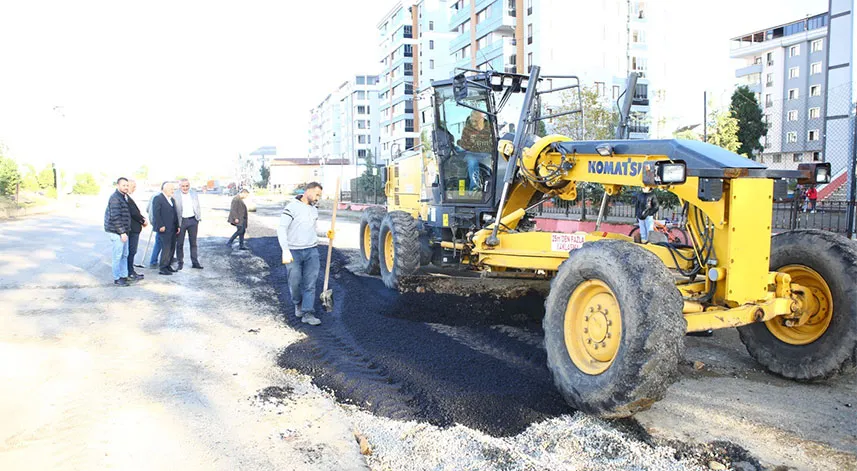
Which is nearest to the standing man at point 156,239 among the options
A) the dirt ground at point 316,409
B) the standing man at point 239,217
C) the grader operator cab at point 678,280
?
the standing man at point 239,217

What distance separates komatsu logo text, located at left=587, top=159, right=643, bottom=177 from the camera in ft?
15.1

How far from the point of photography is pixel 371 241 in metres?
9.97

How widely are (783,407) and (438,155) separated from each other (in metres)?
5.30

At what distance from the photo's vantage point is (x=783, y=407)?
4223 mm

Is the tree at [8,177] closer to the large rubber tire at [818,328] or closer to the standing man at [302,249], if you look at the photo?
the standing man at [302,249]

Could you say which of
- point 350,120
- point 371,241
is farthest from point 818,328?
point 350,120

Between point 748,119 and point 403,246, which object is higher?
point 748,119

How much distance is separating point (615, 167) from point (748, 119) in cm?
3635

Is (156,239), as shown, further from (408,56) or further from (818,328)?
(408,56)

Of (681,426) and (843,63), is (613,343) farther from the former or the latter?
(843,63)

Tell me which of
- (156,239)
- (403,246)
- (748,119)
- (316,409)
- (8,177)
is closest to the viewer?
(316,409)

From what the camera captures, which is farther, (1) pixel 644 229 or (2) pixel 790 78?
(2) pixel 790 78

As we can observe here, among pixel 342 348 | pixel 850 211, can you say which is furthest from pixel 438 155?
pixel 850 211

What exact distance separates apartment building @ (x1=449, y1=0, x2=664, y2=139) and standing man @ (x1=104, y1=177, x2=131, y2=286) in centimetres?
3455
